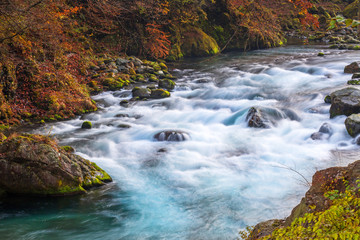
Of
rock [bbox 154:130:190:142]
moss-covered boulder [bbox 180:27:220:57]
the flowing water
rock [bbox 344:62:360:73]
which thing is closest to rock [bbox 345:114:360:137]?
the flowing water

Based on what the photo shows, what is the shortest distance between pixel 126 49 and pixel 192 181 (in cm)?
1361

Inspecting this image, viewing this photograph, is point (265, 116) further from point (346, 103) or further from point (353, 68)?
point (353, 68)

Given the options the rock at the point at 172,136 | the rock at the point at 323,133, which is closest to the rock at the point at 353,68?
the rock at the point at 323,133

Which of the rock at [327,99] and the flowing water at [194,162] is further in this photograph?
the rock at [327,99]

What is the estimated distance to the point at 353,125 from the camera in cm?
812

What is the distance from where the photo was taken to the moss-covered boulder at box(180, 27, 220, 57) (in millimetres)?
21016

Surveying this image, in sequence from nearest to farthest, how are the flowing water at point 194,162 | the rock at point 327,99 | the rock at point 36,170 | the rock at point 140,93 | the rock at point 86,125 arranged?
the flowing water at point 194,162, the rock at point 36,170, the rock at point 86,125, the rock at point 327,99, the rock at point 140,93

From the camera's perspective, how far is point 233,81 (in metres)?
15.2

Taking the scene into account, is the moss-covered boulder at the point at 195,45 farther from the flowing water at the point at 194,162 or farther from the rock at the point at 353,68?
the rock at the point at 353,68

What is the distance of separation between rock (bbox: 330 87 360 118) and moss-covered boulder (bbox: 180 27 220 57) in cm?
1230

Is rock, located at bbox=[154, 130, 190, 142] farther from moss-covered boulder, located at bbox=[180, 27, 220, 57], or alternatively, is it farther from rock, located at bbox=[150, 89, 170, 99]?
moss-covered boulder, located at bbox=[180, 27, 220, 57]

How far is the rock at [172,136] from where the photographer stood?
894 cm

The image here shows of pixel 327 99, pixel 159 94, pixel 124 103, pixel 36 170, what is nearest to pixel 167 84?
pixel 159 94

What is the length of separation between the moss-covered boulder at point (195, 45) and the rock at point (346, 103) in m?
12.3
